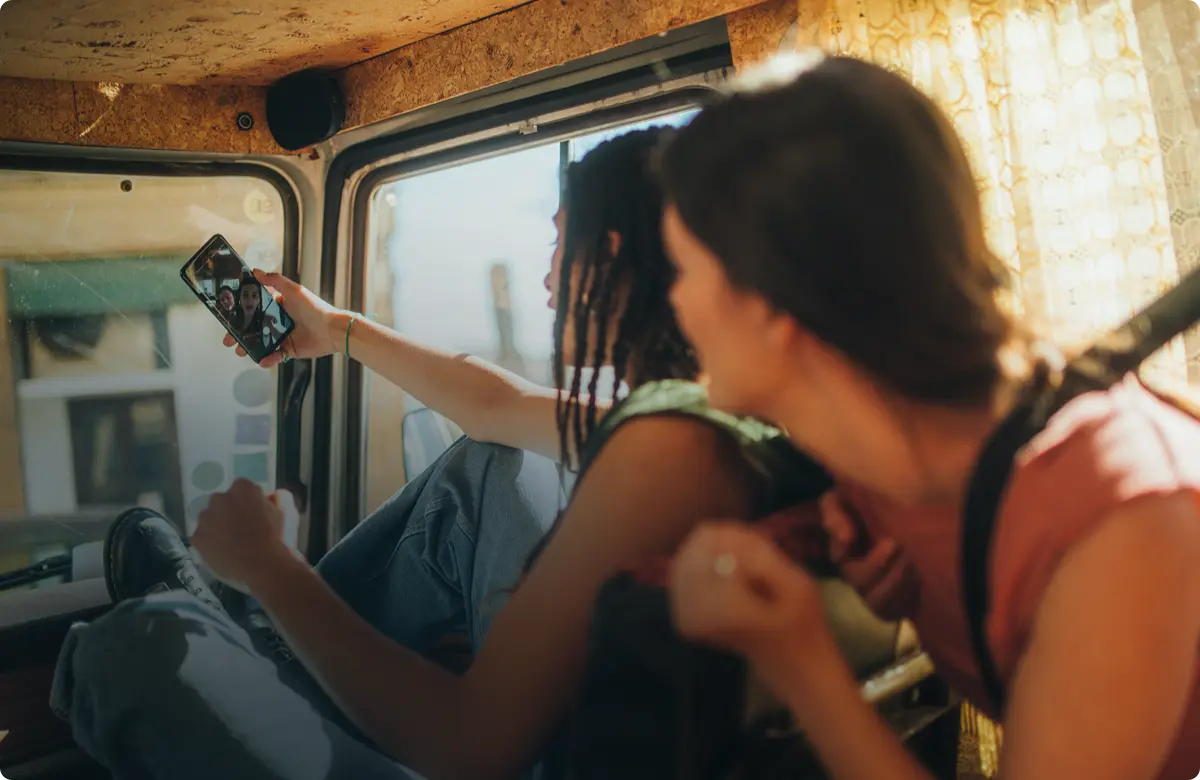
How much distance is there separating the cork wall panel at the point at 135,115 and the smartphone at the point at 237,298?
A: 10 centimetres

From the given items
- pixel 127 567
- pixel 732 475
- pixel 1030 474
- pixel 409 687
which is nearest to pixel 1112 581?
pixel 1030 474

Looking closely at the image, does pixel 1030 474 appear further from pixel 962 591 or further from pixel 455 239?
pixel 455 239

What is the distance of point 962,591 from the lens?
47 cm

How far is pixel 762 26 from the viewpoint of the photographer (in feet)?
3.09

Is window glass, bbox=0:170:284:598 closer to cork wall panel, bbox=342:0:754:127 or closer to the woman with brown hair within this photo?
cork wall panel, bbox=342:0:754:127

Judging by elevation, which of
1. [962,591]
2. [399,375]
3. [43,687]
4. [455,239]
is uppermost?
[455,239]

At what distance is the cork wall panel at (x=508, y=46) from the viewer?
2.57ft

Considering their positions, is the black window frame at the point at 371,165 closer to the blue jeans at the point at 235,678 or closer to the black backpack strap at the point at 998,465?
the blue jeans at the point at 235,678

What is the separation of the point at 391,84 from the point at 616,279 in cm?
40

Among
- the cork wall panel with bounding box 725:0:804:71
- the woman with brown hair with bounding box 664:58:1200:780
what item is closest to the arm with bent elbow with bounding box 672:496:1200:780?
the woman with brown hair with bounding box 664:58:1200:780

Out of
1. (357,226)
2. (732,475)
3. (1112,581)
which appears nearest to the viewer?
(1112,581)

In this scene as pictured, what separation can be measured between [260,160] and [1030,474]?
2.21 feet

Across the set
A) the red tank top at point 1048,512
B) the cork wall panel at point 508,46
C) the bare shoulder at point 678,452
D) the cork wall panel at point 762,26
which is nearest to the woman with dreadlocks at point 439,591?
the bare shoulder at point 678,452

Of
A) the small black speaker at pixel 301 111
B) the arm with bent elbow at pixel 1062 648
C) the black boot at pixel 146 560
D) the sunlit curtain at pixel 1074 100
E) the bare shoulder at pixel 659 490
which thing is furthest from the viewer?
the sunlit curtain at pixel 1074 100
